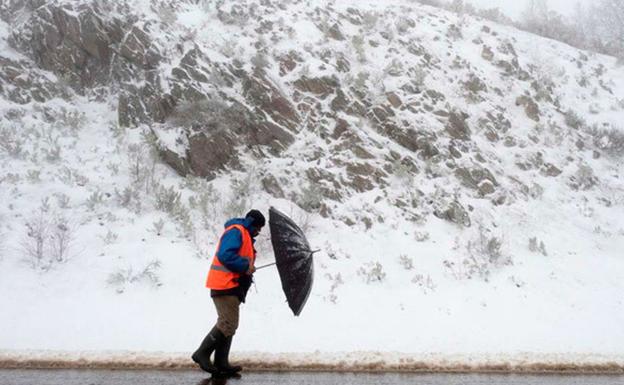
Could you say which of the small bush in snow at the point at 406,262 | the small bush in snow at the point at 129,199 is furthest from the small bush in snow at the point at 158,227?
the small bush in snow at the point at 406,262

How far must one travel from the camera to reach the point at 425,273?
8273 mm

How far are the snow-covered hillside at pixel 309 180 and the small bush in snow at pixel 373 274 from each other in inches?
1.3

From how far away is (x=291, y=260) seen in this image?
4832mm

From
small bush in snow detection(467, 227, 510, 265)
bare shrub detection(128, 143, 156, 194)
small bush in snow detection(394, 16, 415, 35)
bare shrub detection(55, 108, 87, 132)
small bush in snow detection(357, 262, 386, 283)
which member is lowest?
small bush in snow detection(357, 262, 386, 283)

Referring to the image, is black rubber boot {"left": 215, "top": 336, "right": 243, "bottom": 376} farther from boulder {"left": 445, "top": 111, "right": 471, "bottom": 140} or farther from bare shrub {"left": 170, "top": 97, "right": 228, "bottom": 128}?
boulder {"left": 445, "top": 111, "right": 471, "bottom": 140}

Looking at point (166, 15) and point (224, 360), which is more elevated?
point (166, 15)

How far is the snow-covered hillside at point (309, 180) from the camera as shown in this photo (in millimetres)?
6539

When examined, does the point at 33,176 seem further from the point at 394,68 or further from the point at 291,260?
the point at 394,68

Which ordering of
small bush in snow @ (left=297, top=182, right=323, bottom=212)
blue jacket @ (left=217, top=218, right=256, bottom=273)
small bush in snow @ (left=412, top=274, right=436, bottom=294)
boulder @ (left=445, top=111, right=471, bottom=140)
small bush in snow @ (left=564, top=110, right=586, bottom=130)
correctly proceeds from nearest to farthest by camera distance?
A: blue jacket @ (left=217, top=218, right=256, bottom=273), small bush in snow @ (left=412, top=274, right=436, bottom=294), small bush in snow @ (left=297, top=182, right=323, bottom=212), boulder @ (left=445, top=111, right=471, bottom=140), small bush in snow @ (left=564, top=110, right=586, bottom=130)

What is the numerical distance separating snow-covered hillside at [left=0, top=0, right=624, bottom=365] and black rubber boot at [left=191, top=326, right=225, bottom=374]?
1.30 meters

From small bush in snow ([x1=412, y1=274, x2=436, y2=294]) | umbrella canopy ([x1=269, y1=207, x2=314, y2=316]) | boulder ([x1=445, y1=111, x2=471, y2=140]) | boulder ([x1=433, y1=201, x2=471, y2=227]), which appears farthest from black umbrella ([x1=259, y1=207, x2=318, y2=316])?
boulder ([x1=445, y1=111, x2=471, y2=140])

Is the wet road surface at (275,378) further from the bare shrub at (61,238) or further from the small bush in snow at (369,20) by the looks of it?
the small bush in snow at (369,20)

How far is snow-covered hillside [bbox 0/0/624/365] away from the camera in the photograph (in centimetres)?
654

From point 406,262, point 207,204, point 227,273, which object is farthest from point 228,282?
point 207,204
